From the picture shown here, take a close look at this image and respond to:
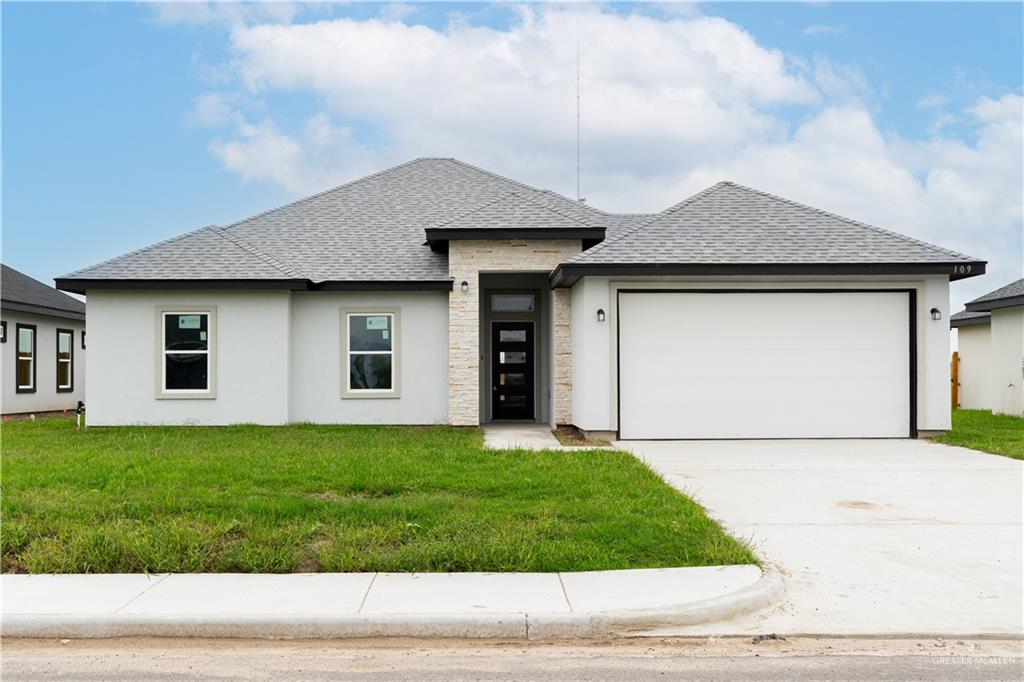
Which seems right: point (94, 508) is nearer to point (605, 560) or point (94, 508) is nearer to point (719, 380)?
point (605, 560)

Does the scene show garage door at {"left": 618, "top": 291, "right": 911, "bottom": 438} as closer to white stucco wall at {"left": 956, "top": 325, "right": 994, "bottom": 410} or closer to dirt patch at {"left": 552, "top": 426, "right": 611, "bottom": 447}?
dirt patch at {"left": 552, "top": 426, "right": 611, "bottom": 447}

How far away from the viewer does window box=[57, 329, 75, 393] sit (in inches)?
960

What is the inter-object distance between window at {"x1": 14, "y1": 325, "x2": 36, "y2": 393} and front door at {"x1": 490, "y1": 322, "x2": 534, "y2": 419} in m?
12.5

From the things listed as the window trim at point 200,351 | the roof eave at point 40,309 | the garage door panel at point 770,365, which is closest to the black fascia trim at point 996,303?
the garage door panel at point 770,365

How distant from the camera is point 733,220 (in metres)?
16.1

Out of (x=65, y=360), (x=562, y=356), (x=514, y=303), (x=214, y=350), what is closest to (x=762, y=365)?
(x=562, y=356)

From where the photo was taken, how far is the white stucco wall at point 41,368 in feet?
70.3

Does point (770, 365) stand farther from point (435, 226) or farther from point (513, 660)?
point (513, 660)

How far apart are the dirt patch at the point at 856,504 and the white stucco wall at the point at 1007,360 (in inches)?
544

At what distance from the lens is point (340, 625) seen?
539 cm

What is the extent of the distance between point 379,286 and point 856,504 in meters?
10.4

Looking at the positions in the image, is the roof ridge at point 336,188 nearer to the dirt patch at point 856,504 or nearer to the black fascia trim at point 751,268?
the black fascia trim at point 751,268

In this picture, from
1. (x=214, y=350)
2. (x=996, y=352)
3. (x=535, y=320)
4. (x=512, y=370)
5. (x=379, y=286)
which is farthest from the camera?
(x=996, y=352)

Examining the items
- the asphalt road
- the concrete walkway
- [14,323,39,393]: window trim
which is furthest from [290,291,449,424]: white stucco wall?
the asphalt road
